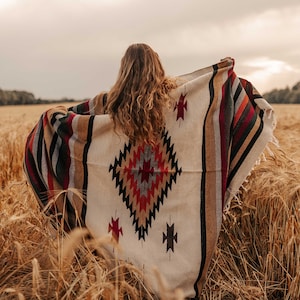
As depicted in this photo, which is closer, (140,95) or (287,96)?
(140,95)

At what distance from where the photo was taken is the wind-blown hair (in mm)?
2312

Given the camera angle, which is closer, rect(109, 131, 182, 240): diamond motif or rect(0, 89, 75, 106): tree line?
rect(109, 131, 182, 240): diamond motif

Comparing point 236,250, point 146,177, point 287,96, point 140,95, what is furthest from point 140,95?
point 287,96

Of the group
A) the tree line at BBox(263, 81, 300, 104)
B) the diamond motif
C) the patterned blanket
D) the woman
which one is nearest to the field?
the patterned blanket

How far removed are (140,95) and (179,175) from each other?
40cm

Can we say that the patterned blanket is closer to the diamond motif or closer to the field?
the diamond motif

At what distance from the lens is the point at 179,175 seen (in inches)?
92.4

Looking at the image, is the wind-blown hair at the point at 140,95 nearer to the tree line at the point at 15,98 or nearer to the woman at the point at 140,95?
the woman at the point at 140,95

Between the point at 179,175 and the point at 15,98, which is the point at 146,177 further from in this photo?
the point at 15,98

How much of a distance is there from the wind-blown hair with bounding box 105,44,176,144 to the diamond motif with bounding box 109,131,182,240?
0.23ft

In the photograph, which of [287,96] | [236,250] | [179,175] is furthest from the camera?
[287,96]

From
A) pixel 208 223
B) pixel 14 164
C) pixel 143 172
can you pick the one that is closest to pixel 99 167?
pixel 143 172

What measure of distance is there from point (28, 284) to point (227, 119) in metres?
1.15

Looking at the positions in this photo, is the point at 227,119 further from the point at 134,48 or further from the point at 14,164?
the point at 14,164
